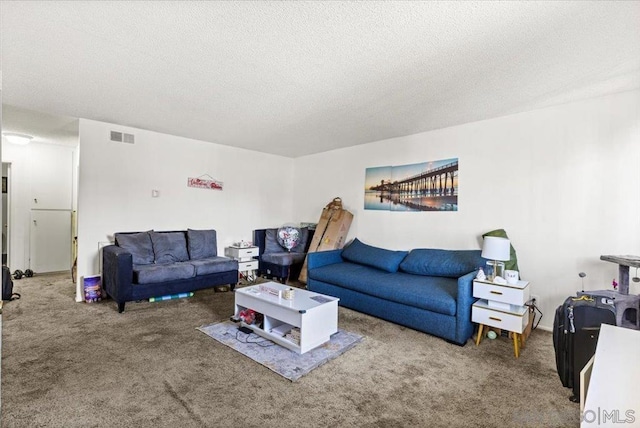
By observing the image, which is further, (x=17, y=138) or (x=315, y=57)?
(x=17, y=138)

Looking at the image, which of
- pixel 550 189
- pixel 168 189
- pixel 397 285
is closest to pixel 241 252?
pixel 168 189

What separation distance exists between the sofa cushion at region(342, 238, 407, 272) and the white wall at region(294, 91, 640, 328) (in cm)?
50

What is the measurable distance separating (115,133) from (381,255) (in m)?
4.13

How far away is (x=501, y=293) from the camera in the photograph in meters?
2.86

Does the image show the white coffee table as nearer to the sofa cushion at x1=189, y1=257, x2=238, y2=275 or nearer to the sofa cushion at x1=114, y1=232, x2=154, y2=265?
the sofa cushion at x1=189, y1=257, x2=238, y2=275

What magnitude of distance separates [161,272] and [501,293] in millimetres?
3803

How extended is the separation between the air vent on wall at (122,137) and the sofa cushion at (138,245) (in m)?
1.36

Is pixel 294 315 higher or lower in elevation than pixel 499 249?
lower

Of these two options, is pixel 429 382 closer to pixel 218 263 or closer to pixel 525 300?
pixel 525 300

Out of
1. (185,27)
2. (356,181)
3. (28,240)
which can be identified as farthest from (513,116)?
(28,240)

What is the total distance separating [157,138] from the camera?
475cm

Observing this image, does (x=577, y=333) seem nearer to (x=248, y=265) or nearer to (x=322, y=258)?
(x=322, y=258)

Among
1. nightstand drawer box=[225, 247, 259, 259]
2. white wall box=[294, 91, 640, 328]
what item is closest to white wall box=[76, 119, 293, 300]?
nightstand drawer box=[225, 247, 259, 259]

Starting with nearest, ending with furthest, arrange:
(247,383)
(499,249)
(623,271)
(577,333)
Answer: (577,333) → (247,383) → (623,271) → (499,249)
